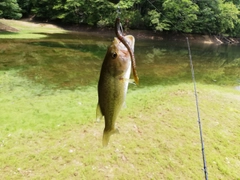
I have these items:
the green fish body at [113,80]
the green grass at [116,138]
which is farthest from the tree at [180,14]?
the green fish body at [113,80]

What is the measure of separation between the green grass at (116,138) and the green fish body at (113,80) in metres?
3.44

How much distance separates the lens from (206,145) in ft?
20.0

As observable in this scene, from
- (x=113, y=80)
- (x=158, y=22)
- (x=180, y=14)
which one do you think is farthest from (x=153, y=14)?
(x=113, y=80)

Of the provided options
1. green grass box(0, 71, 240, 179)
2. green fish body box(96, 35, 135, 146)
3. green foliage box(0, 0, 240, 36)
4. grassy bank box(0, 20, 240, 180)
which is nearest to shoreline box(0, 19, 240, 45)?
green foliage box(0, 0, 240, 36)

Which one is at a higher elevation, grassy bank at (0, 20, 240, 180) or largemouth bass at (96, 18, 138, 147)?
largemouth bass at (96, 18, 138, 147)

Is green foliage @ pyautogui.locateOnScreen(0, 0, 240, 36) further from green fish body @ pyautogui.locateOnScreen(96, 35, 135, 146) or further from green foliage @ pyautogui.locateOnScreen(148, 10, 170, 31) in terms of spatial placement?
green fish body @ pyautogui.locateOnScreen(96, 35, 135, 146)

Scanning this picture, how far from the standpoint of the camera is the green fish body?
145 centimetres

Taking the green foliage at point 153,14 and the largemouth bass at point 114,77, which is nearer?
the largemouth bass at point 114,77

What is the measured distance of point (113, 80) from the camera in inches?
61.0

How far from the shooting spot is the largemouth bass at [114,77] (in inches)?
56.7

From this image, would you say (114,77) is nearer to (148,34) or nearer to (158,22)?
(158,22)

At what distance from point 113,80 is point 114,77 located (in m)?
0.03

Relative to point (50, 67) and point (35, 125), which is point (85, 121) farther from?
point (50, 67)

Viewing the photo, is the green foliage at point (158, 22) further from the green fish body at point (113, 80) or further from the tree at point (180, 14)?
the green fish body at point (113, 80)
